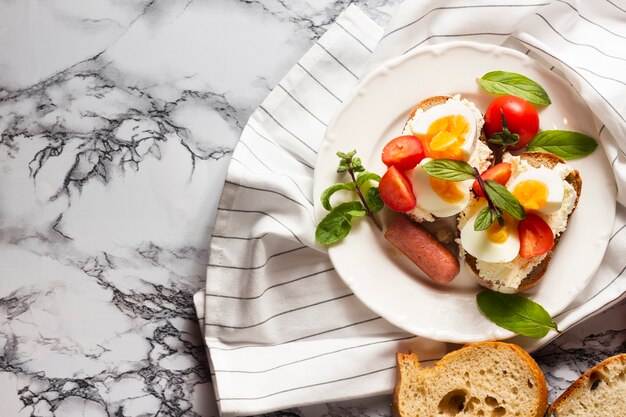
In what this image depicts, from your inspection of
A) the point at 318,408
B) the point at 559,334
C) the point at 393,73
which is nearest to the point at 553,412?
the point at 559,334

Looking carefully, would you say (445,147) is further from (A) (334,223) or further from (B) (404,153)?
(A) (334,223)

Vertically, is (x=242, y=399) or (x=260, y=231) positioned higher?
(x=260, y=231)

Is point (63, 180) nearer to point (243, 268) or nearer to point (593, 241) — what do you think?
point (243, 268)

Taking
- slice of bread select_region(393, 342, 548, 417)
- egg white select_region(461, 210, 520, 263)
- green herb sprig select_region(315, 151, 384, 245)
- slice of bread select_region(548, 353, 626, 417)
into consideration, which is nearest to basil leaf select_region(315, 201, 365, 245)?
green herb sprig select_region(315, 151, 384, 245)

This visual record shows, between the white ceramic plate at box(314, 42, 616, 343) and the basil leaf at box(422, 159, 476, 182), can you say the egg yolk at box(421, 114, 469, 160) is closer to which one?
the basil leaf at box(422, 159, 476, 182)

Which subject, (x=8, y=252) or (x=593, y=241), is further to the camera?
(x=8, y=252)

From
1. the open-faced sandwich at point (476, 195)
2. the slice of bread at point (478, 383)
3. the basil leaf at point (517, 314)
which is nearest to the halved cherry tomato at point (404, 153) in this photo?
the open-faced sandwich at point (476, 195)
